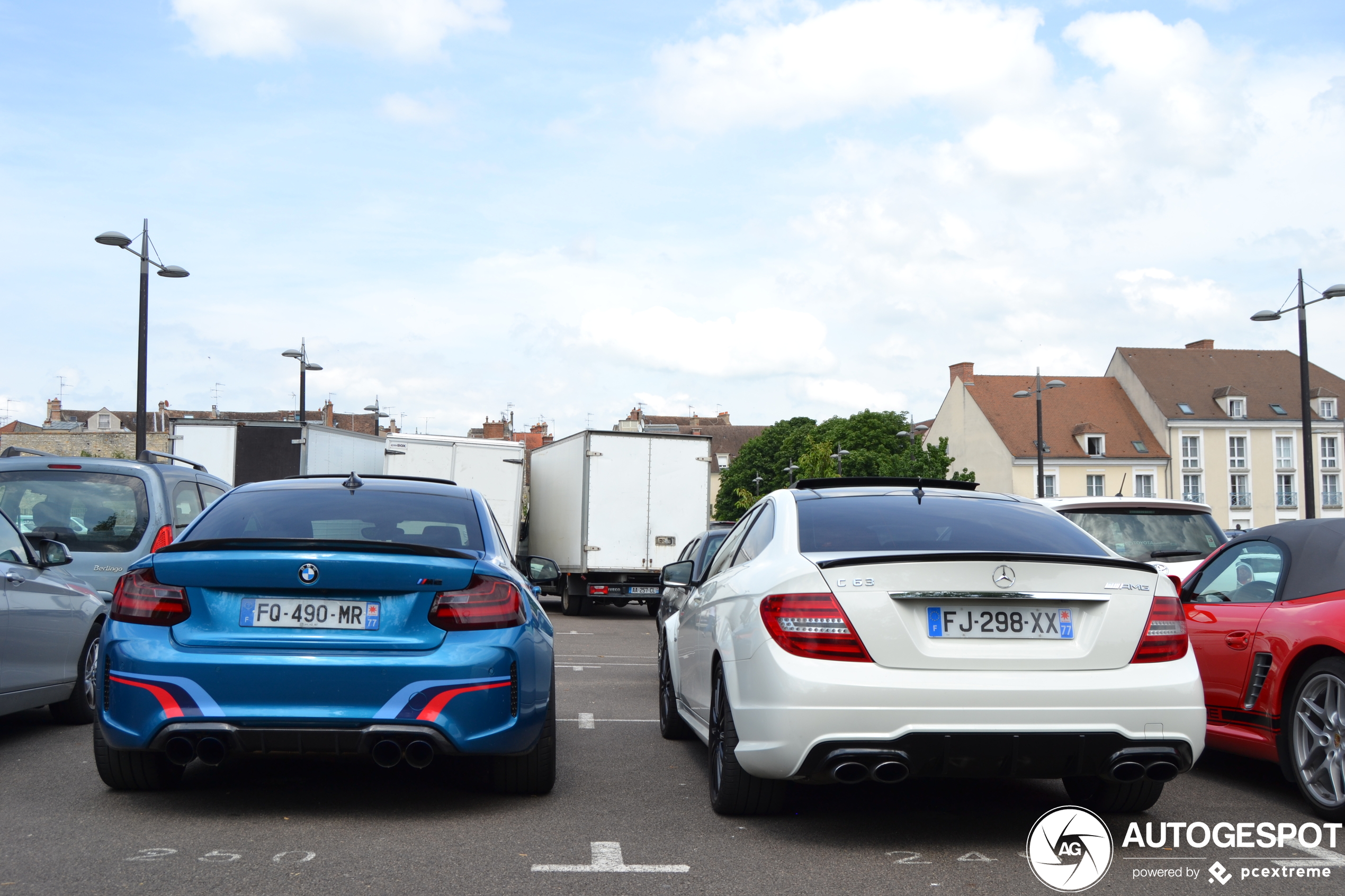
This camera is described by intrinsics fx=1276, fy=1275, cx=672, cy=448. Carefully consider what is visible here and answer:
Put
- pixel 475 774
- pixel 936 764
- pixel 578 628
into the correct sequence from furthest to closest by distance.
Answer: pixel 578 628, pixel 475 774, pixel 936 764

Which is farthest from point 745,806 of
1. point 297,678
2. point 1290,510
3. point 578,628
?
point 1290,510

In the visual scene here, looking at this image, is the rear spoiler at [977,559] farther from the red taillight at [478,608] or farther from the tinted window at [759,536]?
the red taillight at [478,608]

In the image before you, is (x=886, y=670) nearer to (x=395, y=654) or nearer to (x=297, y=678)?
(x=395, y=654)

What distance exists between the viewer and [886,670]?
15.7ft

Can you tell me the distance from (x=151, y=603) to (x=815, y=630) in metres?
2.75

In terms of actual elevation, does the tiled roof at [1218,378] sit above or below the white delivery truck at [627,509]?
above

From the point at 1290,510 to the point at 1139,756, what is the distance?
87.6m

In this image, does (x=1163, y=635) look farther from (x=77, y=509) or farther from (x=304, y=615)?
(x=77, y=509)

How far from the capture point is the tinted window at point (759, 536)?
5.92 meters

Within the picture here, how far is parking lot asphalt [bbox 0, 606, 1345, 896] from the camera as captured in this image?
4.53m

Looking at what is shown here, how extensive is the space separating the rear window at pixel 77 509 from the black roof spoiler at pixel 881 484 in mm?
5451

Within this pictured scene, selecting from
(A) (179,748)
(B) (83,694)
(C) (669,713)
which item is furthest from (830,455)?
(A) (179,748)

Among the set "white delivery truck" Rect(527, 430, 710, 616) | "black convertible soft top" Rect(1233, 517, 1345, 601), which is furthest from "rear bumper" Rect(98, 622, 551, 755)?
"white delivery truck" Rect(527, 430, 710, 616)

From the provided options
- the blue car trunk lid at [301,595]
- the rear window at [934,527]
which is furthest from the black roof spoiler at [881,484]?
the blue car trunk lid at [301,595]
